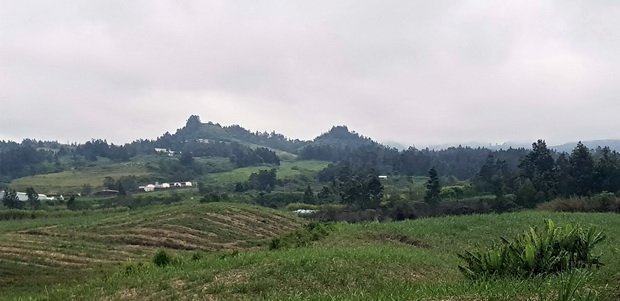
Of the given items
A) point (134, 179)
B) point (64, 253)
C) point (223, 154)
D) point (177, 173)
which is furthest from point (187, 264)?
point (223, 154)

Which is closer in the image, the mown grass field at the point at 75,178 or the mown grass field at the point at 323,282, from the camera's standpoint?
the mown grass field at the point at 323,282

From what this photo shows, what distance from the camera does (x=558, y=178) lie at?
70062 mm

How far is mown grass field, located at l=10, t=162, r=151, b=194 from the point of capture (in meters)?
107

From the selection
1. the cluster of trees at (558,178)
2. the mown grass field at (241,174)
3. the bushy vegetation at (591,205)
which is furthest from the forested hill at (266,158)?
the bushy vegetation at (591,205)

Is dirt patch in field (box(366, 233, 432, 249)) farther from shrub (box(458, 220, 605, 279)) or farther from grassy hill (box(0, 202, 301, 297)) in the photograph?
shrub (box(458, 220, 605, 279))

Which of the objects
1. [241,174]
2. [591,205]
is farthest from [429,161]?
[591,205]

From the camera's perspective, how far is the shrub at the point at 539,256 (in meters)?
10.6

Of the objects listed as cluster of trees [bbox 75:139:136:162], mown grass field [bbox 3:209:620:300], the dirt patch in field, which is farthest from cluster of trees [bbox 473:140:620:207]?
cluster of trees [bbox 75:139:136:162]

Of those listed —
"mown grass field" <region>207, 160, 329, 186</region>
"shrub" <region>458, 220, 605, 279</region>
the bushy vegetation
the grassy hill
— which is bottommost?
the grassy hill

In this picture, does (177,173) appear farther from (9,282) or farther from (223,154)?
(9,282)

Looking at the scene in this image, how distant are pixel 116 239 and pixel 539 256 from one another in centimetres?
2667

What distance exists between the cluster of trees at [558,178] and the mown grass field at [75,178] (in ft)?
253

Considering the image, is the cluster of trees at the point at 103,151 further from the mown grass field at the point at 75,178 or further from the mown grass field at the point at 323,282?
the mown grass field at the point at 323,282

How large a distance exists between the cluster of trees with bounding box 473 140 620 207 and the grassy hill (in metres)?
33.2
